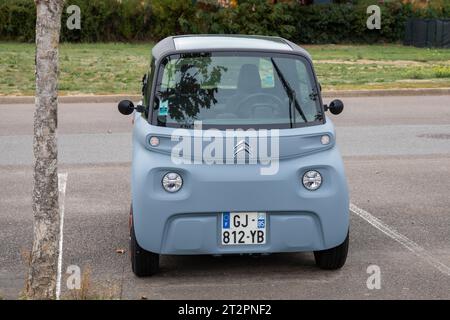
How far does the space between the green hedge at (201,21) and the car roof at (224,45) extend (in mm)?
30100

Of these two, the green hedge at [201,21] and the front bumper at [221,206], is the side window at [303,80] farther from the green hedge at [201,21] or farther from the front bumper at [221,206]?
the green hedge at [201,21]

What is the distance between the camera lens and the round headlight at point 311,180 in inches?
280

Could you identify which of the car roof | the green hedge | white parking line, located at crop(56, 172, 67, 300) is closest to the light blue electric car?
the car roof

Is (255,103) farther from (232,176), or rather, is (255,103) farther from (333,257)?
(333,257)

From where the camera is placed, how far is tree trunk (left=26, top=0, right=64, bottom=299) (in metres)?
6.06

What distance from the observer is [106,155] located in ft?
42.8

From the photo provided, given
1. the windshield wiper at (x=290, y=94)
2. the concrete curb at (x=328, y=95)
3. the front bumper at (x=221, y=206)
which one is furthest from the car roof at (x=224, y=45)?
the concrete curb at (x=328, y=95)

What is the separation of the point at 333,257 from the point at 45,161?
8.02 ft

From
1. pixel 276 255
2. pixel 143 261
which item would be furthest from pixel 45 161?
pixel 276 255

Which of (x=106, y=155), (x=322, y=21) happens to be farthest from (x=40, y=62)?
(x=322, y=21)

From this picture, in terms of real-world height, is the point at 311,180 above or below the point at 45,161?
below

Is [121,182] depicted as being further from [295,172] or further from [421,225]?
[295,172]

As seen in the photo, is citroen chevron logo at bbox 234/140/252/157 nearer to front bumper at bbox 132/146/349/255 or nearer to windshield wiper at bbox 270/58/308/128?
front bumper at bbox 132/146/349/255

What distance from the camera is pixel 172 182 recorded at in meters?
7.00
